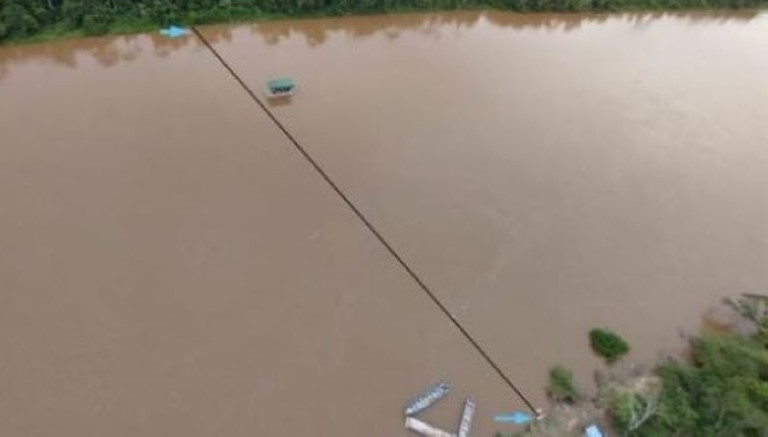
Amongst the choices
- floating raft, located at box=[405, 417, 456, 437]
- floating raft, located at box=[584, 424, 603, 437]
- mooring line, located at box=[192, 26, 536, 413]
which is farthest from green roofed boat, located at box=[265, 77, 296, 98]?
floating raft, located at box=[584, 424, 603, 437]

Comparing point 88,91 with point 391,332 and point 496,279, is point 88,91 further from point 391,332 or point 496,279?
Answer: point 496,279

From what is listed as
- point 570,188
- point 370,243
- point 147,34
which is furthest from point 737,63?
point 147,34

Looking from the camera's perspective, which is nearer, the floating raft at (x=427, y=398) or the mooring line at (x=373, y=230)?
the floating raft at (x=427, y=398)

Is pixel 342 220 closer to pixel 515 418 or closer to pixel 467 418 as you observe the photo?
pixel 467 418

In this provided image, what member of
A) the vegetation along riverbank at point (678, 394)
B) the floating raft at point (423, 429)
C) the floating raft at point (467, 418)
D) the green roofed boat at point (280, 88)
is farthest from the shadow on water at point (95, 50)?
the vegetation along riverbank at point (678, 394)

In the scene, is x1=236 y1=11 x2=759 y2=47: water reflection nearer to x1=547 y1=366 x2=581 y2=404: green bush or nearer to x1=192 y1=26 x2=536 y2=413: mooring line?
x1=192 y1=26 x2=536 y2=413: mooring line

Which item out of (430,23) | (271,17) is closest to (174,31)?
(271,17)

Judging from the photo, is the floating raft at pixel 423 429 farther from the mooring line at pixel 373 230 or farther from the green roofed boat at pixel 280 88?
the green roofed boat at pixel 280 88
